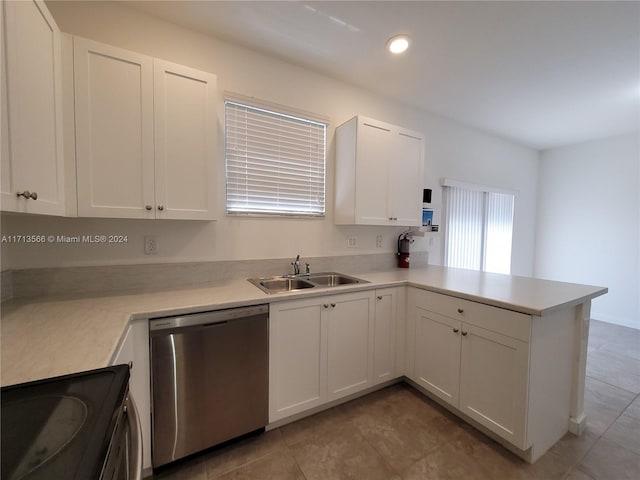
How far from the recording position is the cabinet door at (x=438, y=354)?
186 cm

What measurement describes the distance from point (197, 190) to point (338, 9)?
1.46m

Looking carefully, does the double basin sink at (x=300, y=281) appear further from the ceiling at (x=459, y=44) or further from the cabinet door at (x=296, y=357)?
the ceiling at (x=459, y=44)

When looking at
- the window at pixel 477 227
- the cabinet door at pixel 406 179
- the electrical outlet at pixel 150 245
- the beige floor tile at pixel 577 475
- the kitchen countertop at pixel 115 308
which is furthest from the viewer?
the window at pixel 477 227

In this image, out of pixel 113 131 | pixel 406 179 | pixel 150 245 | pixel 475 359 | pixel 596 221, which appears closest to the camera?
pixel 113 131

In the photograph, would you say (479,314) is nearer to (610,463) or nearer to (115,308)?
(610,463)

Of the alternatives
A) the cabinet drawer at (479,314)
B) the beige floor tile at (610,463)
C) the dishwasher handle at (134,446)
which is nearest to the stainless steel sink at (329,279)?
the cabinet drawer at (479,314)

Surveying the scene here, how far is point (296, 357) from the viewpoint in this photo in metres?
1.78

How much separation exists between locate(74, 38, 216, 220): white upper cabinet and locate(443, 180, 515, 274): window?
2.83 metres

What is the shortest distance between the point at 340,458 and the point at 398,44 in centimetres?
284

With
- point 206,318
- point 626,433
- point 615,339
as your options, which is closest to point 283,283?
point 206,318

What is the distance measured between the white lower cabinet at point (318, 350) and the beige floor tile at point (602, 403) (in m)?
1.60

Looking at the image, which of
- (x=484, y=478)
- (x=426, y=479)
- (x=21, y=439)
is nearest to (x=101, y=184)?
(x=21, y=439)

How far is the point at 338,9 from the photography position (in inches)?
66.1

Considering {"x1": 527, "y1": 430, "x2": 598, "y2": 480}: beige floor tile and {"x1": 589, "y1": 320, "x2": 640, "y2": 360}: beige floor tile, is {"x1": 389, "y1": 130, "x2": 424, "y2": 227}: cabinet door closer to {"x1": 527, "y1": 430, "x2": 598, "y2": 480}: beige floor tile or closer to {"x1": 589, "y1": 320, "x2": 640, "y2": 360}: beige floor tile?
{"x1": 527, "y1": 430, "x2": 598, "y2": 480}: beige floor tile
